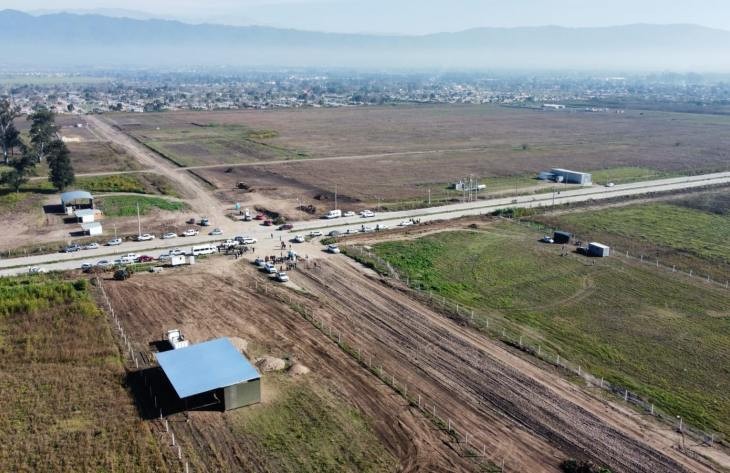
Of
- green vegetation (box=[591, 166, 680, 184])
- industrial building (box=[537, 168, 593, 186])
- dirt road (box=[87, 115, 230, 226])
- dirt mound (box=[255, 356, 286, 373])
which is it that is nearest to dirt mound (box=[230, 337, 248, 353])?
dirt mound (box=[255, 356, 286, 373])

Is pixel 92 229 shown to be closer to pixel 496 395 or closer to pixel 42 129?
pixel 42 129

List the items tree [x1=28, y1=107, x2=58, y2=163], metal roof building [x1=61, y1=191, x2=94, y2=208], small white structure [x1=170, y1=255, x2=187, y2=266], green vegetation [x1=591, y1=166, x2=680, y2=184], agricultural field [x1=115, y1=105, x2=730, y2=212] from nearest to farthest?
1. small white structure [x1=170, y1=255, x2=187, y2=266]
2. metal roof building [x1=61, y1=191, x2=94, y2=208]
3. agricultural field [x1=115, y1=105, x2=730, y2=212]
4. green vegetation [x1=591, y1=166, x2=680, y2=184]
5. tree [x1=28, y1=107, x2=58, y2=163]

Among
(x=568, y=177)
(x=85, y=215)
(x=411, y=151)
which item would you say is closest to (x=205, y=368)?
(x=85, y=215)

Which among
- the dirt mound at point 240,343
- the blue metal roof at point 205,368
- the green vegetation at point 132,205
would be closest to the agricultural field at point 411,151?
the green vegetation at point 132,205

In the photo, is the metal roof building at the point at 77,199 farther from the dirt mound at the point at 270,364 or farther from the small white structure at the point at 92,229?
the dirt mound at the point at 270,364

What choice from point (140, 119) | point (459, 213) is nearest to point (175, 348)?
point (459, 213)

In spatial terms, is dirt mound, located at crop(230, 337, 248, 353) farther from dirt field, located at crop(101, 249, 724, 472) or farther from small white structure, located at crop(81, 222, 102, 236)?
small white structure, located at crop(81, 222, 102, 236)

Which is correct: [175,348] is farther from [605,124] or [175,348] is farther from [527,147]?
[605,124]
